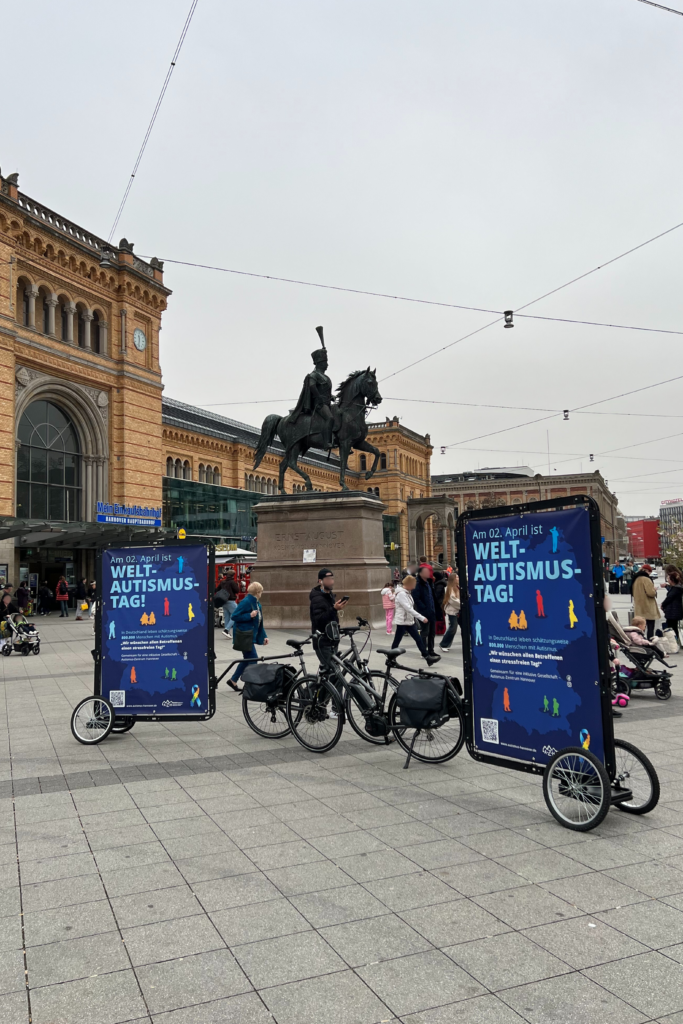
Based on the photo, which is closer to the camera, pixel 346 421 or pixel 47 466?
pixel 346 421

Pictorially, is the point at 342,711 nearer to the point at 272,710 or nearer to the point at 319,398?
the point at 272,710

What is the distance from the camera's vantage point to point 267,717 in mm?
8117

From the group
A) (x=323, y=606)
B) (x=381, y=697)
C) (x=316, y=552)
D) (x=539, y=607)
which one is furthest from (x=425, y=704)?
(x=316, y=552)

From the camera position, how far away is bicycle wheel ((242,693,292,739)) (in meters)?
7.88

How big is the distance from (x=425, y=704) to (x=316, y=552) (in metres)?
14.5

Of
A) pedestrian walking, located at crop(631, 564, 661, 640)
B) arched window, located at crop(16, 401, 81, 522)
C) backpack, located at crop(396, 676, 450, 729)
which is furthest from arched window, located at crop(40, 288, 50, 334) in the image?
backpack, located at crop(396, 676, 450, 729)

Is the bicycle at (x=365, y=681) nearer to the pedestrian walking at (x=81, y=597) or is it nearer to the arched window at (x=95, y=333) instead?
the pedestrian walking at (x=81, y=597)

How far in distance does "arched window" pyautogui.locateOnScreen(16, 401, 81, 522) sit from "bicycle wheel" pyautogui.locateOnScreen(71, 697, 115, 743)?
2591cm

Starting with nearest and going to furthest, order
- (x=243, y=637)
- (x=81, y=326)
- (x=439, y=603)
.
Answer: (x=243, y=637) < (x=439, y=603) < (x=81, y=326)

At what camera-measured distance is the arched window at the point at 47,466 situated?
1265 inches

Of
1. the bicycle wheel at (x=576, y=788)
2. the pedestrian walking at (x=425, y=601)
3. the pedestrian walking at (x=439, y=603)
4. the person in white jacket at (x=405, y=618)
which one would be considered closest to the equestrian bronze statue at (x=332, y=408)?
the pedestrian walking at (x=439, y=603)

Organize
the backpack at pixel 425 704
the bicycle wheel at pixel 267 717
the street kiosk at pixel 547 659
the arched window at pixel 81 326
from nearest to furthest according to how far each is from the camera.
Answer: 1. the street kiosk at pixel 547 659
2. the backpack at pixel 425 704
3. the bicycle wheel at pixel 267 717
4. the arched window at pixel 81 326

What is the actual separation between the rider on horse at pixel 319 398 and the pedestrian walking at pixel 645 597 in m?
10.6

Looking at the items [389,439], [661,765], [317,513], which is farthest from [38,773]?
[389,439]
